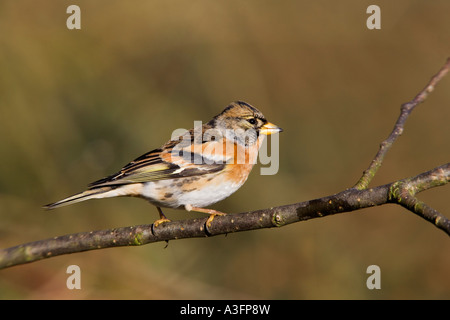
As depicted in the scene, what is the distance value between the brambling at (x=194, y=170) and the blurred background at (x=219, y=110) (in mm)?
926

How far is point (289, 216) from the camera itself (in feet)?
7.80

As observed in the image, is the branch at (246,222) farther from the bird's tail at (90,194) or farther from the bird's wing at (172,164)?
the bird's wing at (172,164)

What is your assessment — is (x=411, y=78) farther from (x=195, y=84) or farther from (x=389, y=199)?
(x=389, y=199)

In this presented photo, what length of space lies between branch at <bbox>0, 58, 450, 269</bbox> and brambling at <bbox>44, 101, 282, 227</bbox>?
573mm

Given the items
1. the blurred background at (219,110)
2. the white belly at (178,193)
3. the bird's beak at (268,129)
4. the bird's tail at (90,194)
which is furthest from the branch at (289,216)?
the bird's beak at (268,129)

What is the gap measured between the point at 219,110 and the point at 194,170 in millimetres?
1891

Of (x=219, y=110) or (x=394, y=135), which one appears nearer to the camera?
(x=394, y=135)

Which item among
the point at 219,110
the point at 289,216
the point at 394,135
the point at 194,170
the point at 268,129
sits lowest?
the point at 289,216

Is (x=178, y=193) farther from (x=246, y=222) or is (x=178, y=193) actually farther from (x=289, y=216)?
(x=289, y=216)

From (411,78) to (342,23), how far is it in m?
1.01

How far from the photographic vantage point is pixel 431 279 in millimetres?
5020

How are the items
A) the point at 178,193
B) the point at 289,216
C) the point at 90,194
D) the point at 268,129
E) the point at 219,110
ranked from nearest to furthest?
the point at 289,216, the point at 90,194, the point at 178,193, the point at 268,129, the point at 219,110

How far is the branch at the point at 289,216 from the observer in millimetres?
2088

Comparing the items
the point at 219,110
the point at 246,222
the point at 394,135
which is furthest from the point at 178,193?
the point at 219,110
